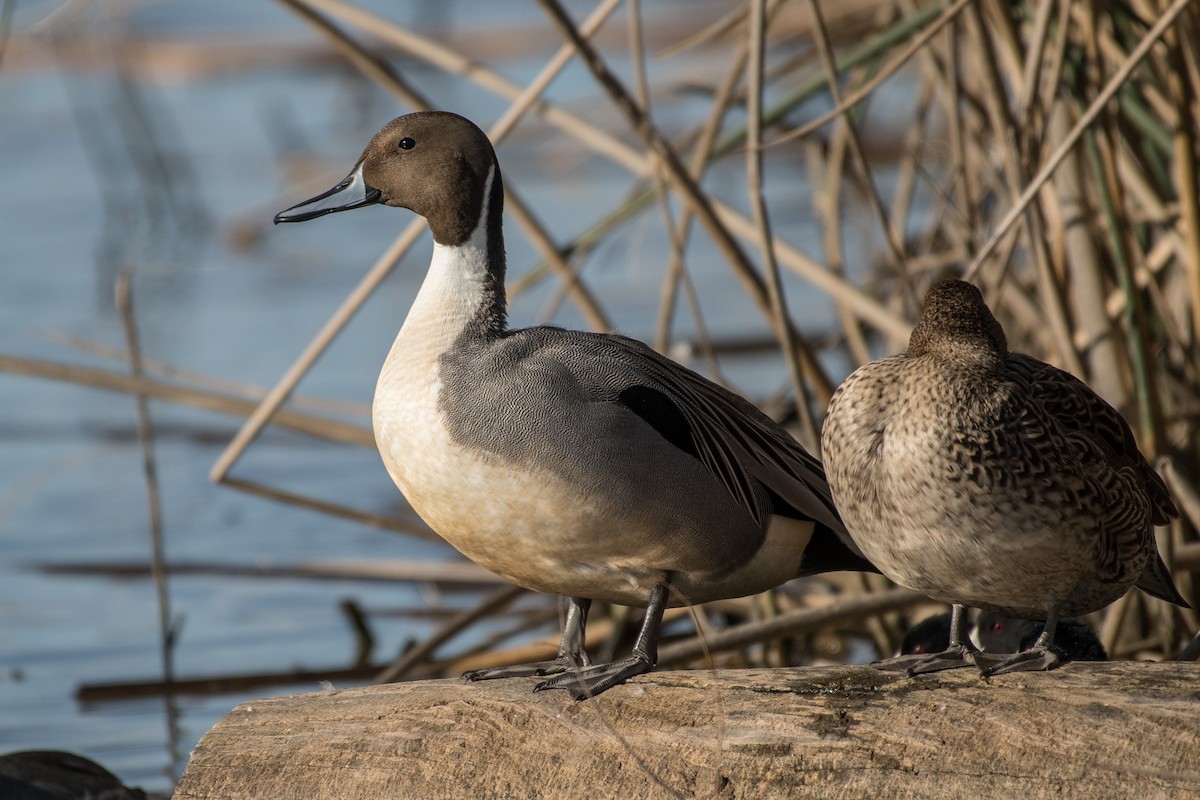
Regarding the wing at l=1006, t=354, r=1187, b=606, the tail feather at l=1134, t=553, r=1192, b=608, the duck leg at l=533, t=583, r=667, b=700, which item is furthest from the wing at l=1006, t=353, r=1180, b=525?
the duck leg at l=533, t=583, r=667, b=700

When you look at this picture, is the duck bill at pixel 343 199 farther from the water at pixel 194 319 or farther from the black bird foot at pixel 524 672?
the water at pixel 194 319

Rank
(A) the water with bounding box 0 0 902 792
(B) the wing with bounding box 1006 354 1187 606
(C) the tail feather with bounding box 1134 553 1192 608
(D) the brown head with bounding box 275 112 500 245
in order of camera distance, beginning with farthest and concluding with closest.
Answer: (A) the water with bounding box 0 0 902 792 → (D) the brown head with bounding box 275 112 500 245 → (C) the tail feather with bounding box 1134 553 1192 608 → (B) the wing with bounding box 1006 354 1187 606

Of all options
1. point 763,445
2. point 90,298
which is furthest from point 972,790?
point 90,298

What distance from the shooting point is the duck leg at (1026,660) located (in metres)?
2.71

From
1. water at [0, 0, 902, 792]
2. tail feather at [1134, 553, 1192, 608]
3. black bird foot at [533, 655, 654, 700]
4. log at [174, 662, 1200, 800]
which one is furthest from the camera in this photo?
water at [0, 0, 902, 792]

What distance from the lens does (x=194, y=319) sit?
8.33 m

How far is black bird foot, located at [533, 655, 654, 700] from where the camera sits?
289cm

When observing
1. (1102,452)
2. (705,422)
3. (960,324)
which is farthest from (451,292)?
(1102,452)

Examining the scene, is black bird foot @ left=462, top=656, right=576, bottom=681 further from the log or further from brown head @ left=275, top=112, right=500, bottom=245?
brown head @ left=275, top=112, right=500, bottom=245

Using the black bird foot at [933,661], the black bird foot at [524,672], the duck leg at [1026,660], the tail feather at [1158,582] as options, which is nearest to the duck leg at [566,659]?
the black bird foot at [524,672]

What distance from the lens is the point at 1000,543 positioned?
2688 millimetres

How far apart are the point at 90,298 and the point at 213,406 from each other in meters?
4.51

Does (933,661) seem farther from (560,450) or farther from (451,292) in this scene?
(451,292)

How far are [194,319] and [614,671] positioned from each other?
229 inches
